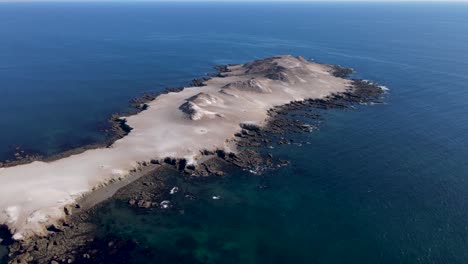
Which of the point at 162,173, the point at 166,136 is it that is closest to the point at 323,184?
the point at 162,173

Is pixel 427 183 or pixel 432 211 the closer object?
pixel 432 211

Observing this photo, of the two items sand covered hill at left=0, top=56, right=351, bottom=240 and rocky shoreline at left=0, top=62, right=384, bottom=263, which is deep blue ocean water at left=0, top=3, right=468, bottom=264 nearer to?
rocky shoreline at left=0, top=62, right=384, bottom=263

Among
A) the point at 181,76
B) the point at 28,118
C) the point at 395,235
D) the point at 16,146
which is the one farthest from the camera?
the point at 181,76

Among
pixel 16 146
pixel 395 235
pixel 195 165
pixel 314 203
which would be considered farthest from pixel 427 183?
pixel 16 146

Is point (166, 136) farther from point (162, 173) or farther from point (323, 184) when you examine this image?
point (323, 184)

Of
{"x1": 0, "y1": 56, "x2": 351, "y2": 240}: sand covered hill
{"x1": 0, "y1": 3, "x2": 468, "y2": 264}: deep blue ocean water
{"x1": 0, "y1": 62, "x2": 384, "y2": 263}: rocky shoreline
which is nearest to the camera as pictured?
{"x1": 0, "y1": 62, "x2": 384, "y2": 263}: rocky shoreline

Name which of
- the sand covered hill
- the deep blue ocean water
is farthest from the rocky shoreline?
→ the deep blue ocean water

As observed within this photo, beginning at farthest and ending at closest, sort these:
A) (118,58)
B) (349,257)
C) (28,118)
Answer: (118,58) < (28,118) < (349,257)

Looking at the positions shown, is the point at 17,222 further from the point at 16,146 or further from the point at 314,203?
the point at 314,203
